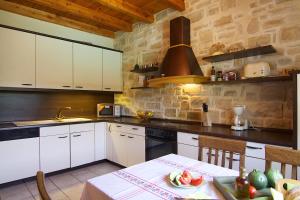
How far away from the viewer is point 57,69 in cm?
324

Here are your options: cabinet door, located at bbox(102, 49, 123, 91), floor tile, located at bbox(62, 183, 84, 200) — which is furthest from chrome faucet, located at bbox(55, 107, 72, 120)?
floor tile, located at bbox(62, 183, 84, 200)

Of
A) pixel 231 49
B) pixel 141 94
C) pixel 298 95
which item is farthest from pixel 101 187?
pixel 141 94

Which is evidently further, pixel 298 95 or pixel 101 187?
pixel 298 95

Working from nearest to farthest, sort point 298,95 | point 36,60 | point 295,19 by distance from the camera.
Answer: point 298,95
point 295,19
point 36,60

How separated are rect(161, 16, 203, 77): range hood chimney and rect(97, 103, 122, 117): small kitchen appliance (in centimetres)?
151

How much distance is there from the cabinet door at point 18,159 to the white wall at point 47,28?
1.92m

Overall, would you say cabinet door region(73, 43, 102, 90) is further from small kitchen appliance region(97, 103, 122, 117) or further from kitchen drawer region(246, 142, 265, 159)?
kitchen drawer region(246, 142, 265, 159)

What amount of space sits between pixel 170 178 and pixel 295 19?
2.23 meters

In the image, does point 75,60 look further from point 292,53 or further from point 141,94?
point 292,53

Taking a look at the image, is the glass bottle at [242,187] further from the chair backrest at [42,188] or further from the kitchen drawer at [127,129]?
the kitchen drawer at [127,129]

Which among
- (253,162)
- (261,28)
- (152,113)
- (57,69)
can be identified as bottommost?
(253,162)

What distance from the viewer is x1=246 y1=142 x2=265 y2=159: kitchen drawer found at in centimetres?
183

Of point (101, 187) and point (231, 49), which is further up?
point (231, 49)

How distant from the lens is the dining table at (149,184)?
0.98m
